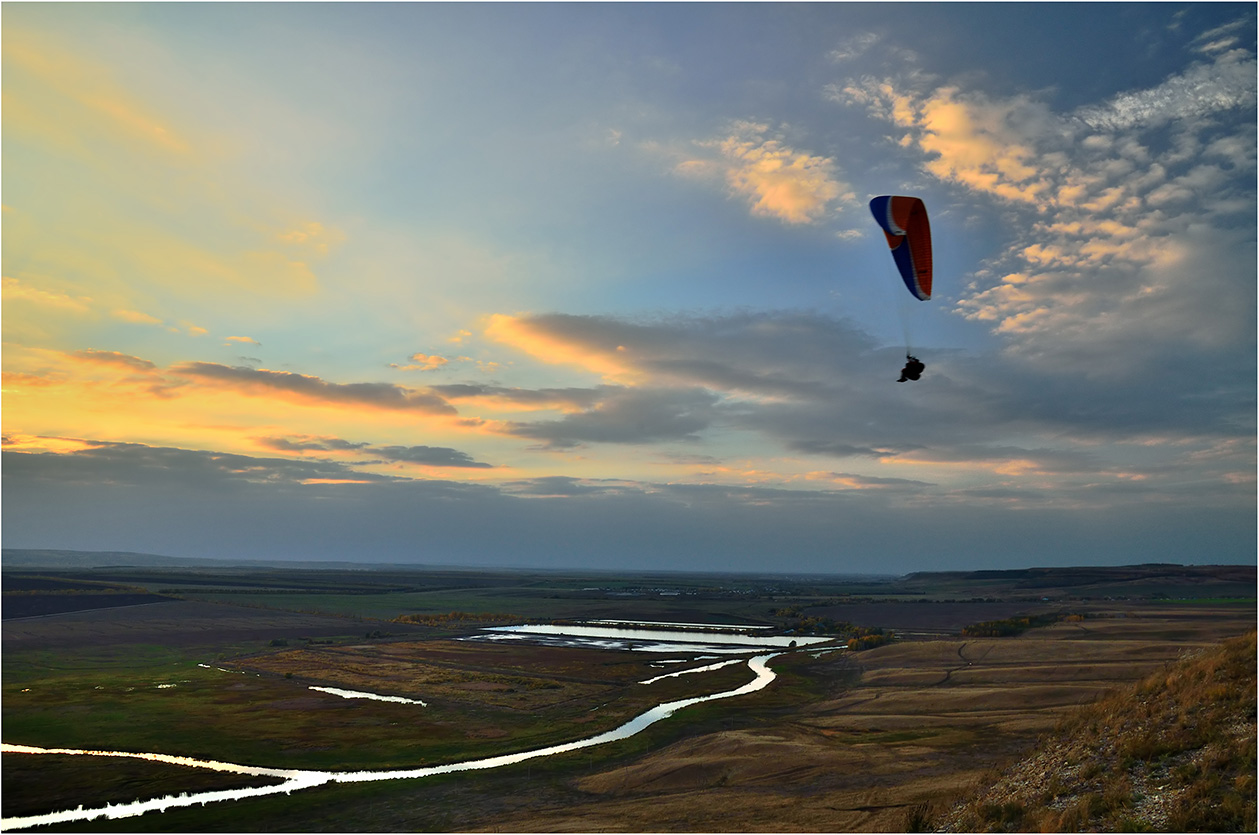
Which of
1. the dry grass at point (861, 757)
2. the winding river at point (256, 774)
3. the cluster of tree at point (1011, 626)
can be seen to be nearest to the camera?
the dry grass at point (861, 757)

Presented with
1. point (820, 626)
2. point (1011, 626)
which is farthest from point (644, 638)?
point (1011, 626)

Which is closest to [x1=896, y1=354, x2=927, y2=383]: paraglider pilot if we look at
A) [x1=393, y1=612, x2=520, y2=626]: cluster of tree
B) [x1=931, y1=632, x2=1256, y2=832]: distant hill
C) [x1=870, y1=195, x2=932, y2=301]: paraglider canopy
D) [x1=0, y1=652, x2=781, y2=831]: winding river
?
[x1=870, y1=195, x2=932, y2=301]: paraglider canopy

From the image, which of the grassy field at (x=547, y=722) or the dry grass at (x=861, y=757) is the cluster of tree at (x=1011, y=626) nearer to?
the grassy field at (x=547, y=722)

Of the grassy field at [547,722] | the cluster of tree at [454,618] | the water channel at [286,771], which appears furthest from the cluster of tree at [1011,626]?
the cluster of tree at [454,618]

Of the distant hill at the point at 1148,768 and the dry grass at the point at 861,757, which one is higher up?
the distant hill at the point at 1148,768

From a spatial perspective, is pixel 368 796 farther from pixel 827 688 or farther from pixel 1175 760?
pixel 827 688

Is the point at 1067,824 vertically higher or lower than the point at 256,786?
higher

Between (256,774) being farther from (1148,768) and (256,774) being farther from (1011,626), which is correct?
(1011,626)

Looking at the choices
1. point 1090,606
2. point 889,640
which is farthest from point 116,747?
point 1090,606
